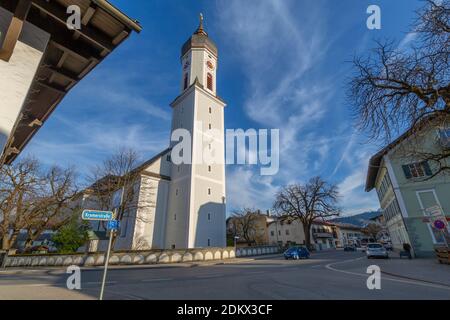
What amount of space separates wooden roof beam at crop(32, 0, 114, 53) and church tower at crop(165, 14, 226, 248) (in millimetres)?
24235

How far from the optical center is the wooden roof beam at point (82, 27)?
468 cm

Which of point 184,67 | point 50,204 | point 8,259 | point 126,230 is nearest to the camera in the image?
point 8,259

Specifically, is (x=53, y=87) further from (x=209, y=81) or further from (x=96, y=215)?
(x=209, y=81)

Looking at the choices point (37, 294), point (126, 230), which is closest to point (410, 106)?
point (37, 294)

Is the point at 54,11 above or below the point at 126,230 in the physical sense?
above

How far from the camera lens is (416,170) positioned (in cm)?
2234

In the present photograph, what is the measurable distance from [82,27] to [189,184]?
25097 mm

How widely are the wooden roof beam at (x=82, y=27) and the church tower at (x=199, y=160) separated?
24235 mm

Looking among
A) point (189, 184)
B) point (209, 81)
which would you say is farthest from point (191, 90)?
point (189, 184)

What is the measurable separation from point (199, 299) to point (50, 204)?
2389cm

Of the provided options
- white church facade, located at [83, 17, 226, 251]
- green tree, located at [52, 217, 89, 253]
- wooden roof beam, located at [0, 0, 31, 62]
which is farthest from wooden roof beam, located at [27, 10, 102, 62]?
green tree, located at [52, 217, 89, 253]

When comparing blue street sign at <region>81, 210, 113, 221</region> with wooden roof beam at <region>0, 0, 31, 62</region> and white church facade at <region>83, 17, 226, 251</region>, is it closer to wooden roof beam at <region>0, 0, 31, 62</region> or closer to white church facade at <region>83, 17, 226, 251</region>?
wooden roof beam at <region>0, 0, 31, 62</region>
